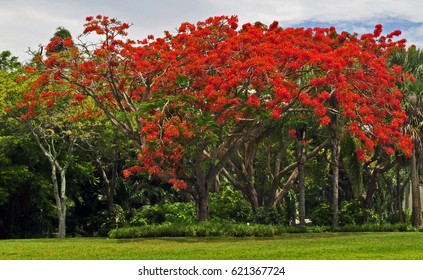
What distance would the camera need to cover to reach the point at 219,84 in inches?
949

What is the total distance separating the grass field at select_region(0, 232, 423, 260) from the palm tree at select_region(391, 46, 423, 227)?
5.95 metres

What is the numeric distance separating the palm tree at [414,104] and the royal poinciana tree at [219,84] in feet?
4.51

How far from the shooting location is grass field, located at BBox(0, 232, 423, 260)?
1772cm

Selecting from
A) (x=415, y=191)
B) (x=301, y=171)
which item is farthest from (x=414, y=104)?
(x=301, y=171)

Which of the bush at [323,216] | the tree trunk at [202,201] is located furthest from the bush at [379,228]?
the tree trunk at [202,201]

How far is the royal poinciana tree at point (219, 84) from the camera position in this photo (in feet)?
78.9

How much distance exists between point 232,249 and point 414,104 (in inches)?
504

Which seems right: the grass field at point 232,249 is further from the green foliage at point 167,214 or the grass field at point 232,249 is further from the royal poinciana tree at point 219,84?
the green foliage at point 167,214

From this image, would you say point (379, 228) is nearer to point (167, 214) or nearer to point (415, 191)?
point (415, 191)

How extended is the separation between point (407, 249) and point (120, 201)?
24.4 m

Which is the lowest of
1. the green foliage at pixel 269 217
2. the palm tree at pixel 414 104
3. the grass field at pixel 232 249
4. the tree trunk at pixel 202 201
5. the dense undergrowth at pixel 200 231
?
the grass field at pixel 232 249

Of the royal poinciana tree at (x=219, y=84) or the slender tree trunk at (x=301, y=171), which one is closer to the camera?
the royal poinciana tree at (x=219, y=84)

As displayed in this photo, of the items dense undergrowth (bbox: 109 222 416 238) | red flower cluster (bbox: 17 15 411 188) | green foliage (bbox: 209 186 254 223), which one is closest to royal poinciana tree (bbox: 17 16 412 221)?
red flower cluster (bbox: 17 15 411 188)

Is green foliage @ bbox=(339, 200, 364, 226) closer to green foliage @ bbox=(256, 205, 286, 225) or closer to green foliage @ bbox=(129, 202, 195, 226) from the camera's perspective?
green foliage @ bbox=(256, 205, 286, 225)
